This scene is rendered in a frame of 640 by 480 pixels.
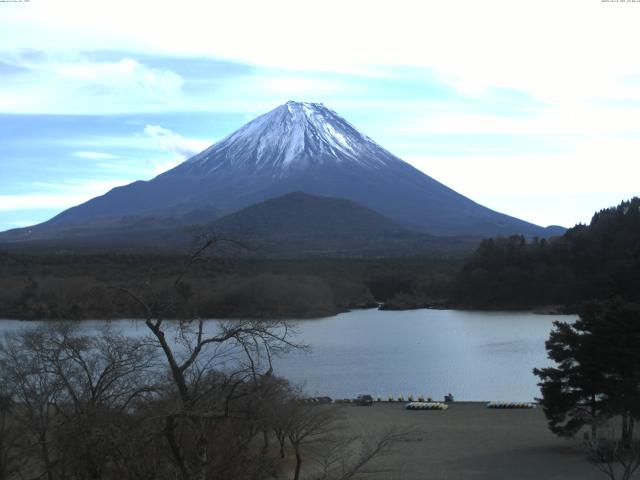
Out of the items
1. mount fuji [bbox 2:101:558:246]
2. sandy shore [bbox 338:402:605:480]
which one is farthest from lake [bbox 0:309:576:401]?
mount fuji [bbox 2:101:558:246]

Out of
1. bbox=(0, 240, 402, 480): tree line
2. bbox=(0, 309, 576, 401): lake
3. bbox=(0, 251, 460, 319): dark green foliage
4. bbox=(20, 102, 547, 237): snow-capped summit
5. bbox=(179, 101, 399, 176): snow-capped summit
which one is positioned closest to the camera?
bbox=(0, 240, 402, 480): tree line

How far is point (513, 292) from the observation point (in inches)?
2052

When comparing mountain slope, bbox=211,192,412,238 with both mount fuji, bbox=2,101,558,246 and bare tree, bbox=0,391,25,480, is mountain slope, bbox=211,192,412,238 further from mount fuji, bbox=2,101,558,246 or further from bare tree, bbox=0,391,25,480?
bare tree, bbox=0,391,25,480

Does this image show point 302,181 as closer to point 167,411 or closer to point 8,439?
point 8,439

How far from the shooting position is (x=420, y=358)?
2797cm

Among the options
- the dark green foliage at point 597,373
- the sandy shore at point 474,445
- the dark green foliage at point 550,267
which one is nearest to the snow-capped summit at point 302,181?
the dark green foliage at point 550,267

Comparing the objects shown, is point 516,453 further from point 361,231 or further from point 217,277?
point 361,231

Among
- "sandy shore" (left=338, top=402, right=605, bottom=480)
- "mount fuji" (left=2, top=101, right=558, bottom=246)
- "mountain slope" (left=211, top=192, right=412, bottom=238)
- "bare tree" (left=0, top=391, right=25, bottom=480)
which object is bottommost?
"sandy shore" (left=338, top=402, right=605, bottom=480)

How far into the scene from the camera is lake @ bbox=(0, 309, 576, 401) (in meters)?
22.6

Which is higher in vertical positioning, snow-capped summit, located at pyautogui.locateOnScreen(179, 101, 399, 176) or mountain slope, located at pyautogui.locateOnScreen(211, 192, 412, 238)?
snow-capped summit, located at pyautogui.locateOnScreen(179, 101, 399, 176)

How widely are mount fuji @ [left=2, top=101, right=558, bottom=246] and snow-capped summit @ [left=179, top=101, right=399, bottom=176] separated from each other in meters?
0.12

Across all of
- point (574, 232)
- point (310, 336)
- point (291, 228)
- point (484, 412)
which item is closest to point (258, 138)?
point (291, 228)

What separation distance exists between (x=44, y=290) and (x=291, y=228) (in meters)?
45.8

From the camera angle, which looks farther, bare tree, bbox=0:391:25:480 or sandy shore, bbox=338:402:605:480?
sandy shore, bbox=338:402:605:480
